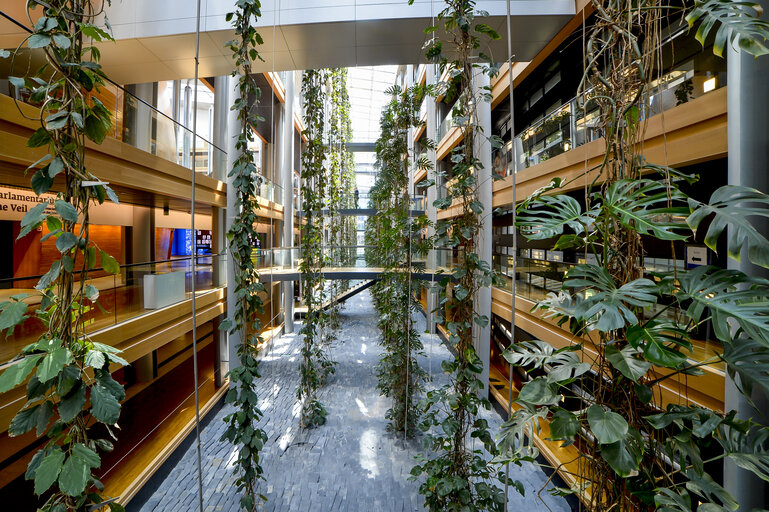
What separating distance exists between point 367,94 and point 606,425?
20607mm

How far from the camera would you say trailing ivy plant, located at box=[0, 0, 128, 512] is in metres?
1.00

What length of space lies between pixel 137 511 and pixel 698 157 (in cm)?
649

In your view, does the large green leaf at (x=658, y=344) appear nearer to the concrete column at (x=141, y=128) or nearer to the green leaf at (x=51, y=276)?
the green leaf at (x=51, y=276)

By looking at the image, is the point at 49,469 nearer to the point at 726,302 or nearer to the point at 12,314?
the point at 12,314

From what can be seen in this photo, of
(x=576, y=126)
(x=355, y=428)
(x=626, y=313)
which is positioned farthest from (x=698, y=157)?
(x=355, y=428)

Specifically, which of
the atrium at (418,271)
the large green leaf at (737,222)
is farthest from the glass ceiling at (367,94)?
the large green leaf at (737,222)

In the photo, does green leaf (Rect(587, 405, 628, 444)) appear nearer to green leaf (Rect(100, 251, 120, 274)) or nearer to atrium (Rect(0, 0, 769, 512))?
atrium (Rect(0, 0, 769, 512))

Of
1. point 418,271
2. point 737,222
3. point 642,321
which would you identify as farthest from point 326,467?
point 737,222

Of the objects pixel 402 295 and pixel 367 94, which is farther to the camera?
pixel 367 94

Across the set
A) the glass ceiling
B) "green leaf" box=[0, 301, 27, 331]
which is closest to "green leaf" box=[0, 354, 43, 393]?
"green leaf" box=[0, 301, 27, 331]

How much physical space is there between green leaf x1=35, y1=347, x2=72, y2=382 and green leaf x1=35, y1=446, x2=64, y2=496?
0.26 meters

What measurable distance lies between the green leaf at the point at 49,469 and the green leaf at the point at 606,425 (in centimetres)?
164

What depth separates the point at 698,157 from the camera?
254 centimetres

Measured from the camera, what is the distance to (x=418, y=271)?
4.72m
